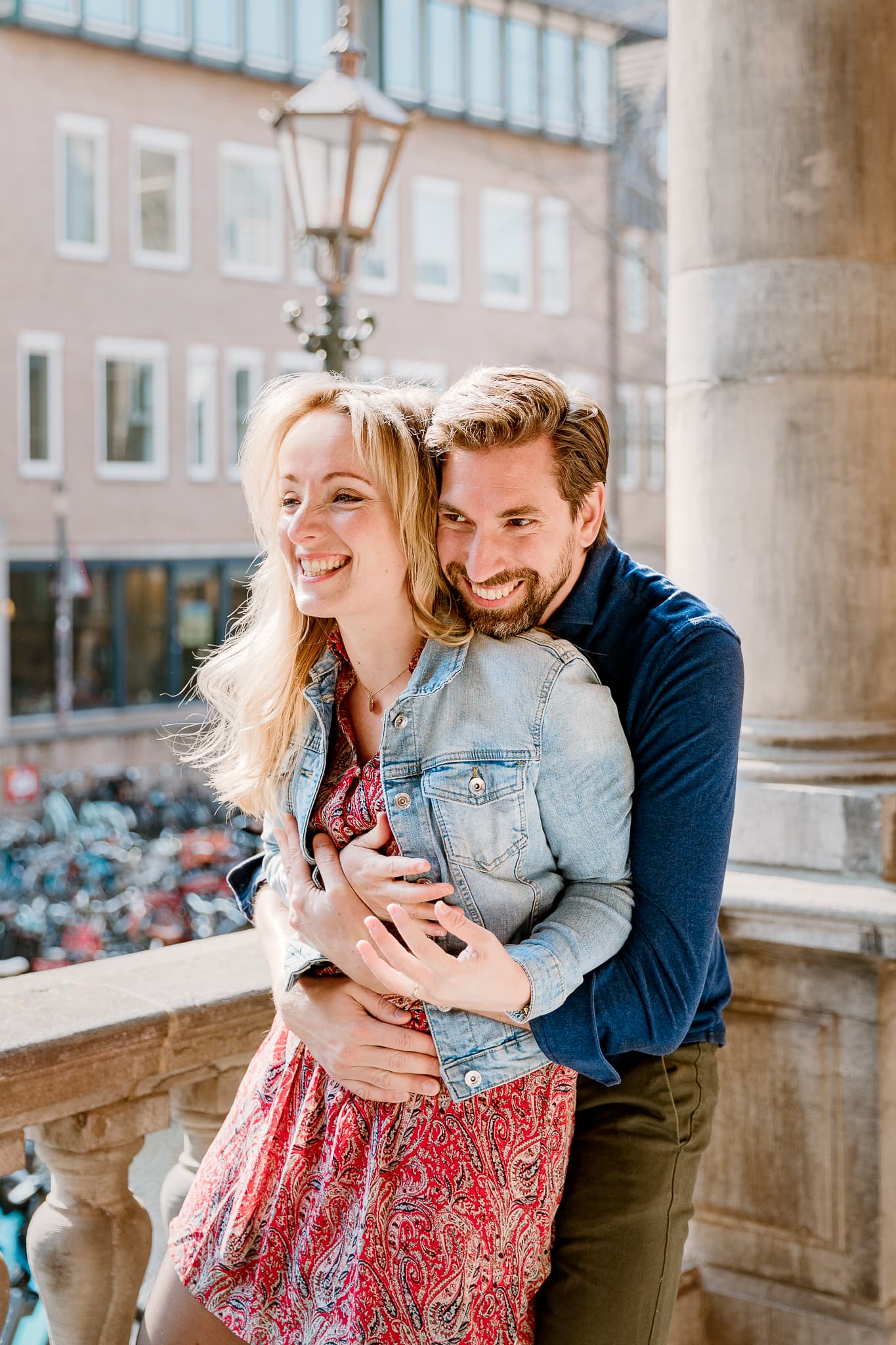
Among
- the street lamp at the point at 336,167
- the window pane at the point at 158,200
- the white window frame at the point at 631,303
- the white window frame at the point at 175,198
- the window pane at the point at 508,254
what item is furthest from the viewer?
the window pane at the point at 508,254

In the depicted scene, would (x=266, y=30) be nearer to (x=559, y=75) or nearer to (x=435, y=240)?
(x=435, y=240)

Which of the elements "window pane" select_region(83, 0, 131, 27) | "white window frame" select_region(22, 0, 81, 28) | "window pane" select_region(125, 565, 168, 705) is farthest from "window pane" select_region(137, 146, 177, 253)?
"window pane" select_region(125, 565, 168, 705)

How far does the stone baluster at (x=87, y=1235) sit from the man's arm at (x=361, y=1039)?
608 millimetres

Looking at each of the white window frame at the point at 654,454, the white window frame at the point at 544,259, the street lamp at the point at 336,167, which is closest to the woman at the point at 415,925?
the street lamp at the point at 336,167

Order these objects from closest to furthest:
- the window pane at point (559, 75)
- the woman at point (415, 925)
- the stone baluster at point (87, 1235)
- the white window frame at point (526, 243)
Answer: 1. the woman at point (415, 925)
2. the stone baluster at point (87, 1235)
3. the window pane at point (559, 75)
4. the white window frame at point (526, 243)

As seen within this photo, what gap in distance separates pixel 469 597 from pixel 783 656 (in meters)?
1.09

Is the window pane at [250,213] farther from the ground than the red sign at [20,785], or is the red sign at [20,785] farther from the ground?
the window pane at [250,213]

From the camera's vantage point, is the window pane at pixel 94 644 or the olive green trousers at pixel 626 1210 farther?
the window pane at pixel 94 644

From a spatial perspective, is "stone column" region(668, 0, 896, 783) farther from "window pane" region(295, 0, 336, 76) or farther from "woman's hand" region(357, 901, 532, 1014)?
"window pane" region(295, 0, 336, 76)

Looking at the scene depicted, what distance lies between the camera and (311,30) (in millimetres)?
24641

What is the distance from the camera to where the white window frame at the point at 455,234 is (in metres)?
26.5

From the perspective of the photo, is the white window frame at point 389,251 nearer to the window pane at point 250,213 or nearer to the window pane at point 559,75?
the window pane at point 250,213

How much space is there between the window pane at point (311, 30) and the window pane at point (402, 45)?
1.05 m

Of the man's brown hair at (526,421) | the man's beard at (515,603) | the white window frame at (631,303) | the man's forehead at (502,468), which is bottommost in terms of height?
the man's beard at (515,603)
